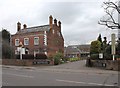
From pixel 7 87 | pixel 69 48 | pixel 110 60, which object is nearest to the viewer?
pixel 7 87

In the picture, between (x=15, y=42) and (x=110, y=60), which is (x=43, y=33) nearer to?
(x=15, y=42)

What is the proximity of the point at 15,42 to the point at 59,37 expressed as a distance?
1266 centimetres

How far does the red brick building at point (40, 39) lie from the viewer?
54.6m

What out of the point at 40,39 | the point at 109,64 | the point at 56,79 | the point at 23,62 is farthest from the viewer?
the point at 40,39

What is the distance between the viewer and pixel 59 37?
64.5 metres

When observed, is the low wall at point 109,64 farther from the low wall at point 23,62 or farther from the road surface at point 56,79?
the low wall at point 23,62

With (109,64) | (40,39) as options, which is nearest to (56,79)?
(109,64)

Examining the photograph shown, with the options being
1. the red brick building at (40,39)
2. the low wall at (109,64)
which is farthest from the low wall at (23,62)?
the red brick building at (40,39)

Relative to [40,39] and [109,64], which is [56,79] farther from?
[40,39]

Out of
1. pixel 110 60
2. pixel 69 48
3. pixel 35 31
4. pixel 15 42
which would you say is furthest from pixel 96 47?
pixel 69 48

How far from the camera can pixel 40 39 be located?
5484cm

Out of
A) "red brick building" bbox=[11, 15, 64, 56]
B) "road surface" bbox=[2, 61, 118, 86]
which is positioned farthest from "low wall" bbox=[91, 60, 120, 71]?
"red brick building" bbox=[11, 15, 64, 56]

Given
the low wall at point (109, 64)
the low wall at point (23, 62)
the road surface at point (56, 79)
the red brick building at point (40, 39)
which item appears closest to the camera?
the road surface at point (56, 79)

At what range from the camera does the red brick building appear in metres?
54.6
